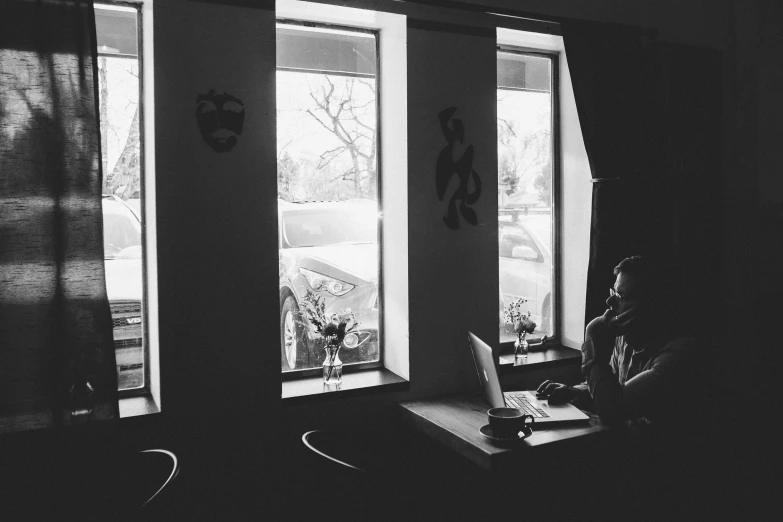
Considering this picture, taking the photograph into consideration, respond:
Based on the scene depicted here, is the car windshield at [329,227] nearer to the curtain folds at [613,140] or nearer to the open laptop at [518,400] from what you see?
the open laptop at [518,400]

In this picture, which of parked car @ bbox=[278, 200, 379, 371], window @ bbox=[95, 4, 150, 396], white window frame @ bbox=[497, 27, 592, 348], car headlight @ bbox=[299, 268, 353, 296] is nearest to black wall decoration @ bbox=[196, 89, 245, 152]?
window @ bbox=[95, 4, 150, 396]

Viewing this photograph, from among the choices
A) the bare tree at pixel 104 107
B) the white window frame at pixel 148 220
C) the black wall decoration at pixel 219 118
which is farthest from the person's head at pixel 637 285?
the bare tree at pixel 104 107

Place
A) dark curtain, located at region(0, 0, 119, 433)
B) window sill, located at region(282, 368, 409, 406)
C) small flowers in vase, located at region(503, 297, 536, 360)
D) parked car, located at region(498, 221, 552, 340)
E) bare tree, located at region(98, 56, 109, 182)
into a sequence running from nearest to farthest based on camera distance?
dark curtain, located at region(0, 0, 119, 433), bare tree, located at region(98, 56, 109, 182), window sill, located at region(282, 368, 409, 406), small flowers in vase, located at region(503, 297, 536, 360), parked car, located at region(498, 221, 552, 340)

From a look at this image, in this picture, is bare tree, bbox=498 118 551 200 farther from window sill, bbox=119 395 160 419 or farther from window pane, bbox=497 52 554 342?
window sill, bbox=119 395 160 419

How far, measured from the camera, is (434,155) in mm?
2834

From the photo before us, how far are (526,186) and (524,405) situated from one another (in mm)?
1422

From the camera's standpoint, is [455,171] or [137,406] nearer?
[137,406]

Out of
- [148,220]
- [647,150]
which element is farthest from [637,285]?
[148,220]

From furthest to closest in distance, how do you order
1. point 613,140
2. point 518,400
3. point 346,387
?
1. point 613,140
2. point 346,387
3. point 518,400

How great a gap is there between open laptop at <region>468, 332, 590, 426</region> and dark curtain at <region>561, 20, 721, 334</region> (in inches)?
32.8

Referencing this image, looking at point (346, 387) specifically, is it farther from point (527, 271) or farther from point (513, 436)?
point (527, 271)

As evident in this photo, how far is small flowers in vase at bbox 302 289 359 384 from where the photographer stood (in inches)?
105

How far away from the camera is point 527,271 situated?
11.1ft

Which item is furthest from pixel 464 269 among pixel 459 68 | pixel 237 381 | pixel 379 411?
pixel 237 381
